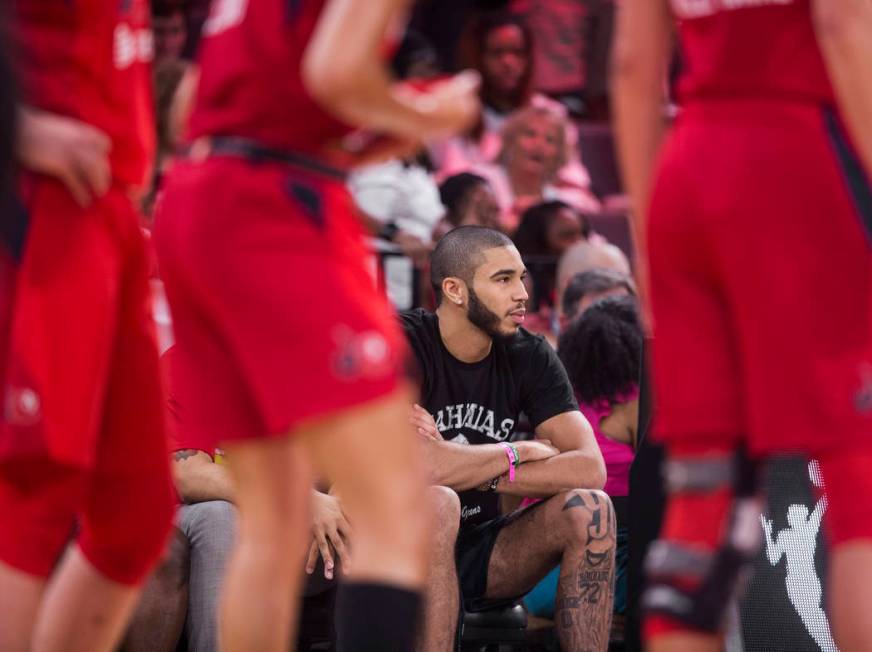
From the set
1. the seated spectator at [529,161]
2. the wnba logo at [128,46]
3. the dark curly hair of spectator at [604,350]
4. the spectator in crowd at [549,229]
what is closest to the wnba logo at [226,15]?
the wnba logo at [128,46]

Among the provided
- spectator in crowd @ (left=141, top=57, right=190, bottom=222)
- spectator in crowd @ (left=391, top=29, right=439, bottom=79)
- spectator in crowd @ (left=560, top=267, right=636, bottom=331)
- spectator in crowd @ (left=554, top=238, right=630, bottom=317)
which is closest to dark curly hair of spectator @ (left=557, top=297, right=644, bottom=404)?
spectator in crowd @ (left=560, top=267, right=636, bottom=331)

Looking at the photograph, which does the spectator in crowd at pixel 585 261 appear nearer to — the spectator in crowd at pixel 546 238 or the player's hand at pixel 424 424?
the spectator in crowd at pixel 546 238

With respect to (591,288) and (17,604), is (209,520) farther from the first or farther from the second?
(591,288)

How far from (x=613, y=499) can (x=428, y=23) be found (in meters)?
3.92

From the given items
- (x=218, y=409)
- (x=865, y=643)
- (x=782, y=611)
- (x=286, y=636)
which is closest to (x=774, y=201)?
(x=865, y=643)

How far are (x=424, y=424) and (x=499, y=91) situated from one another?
11.4ft

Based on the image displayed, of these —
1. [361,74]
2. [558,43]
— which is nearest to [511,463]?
[361,74]

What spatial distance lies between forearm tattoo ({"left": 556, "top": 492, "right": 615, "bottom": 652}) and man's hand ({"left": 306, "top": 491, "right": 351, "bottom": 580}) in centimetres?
66

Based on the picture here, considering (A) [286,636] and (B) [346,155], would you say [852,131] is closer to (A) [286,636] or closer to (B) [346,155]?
(B) [346,155]

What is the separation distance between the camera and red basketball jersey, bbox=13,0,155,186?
7.08 feet

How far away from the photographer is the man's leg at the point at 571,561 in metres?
4.05

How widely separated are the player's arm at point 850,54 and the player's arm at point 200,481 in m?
2.54

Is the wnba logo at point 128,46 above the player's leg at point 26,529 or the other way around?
above

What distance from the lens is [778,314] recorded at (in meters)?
1.99
